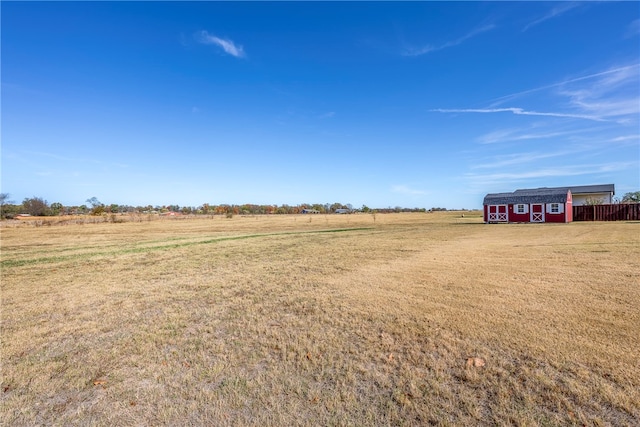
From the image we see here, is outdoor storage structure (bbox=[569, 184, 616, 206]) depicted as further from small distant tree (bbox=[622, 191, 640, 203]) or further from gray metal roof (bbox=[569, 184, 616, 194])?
small distant tree (bbox=[622, 191, 640, 203])

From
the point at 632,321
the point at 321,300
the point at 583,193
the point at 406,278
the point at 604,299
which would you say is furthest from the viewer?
the point at 583,193

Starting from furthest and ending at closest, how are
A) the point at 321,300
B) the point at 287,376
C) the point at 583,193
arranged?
1. the point at 583,193
2. the point at 321,300
3. the point at 287,376

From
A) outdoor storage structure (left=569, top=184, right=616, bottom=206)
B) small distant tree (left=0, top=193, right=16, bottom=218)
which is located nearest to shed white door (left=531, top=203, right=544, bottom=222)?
outdoor storage structure (left=569, top=184, right=616, bottom=206)

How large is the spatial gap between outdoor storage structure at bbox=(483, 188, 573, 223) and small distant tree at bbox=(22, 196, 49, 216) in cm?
8222

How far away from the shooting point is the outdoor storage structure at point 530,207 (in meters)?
33.8

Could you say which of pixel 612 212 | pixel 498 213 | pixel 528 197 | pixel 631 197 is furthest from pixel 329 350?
pixel 631 197

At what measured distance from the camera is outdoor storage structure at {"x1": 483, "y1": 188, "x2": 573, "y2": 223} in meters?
33.8

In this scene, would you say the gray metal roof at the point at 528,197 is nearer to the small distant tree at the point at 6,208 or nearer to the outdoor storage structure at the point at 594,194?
the outdoor storage structure at the point at 594,194

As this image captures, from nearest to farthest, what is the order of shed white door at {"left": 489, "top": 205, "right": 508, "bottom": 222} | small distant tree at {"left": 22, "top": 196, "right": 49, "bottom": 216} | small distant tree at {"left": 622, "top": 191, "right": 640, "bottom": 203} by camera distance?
1. shed white door at {"left": 489, "top": 205, "right": 508, "bottom": 222}
2. small distant tree at {"left": 622, "top": 191, "right": 640, "bottom": 203}
3. small distant tree at {"left": 22, "top": 196, "right": 49, "bottom": 216}

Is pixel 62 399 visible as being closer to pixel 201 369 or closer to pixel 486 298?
pixel 201 369

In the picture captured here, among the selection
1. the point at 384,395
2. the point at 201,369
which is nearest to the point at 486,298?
the point at 384,395

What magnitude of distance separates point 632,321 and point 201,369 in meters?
6.32

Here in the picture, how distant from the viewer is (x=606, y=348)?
391 cm

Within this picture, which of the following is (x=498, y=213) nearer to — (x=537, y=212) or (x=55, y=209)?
(x=537, y=212)
